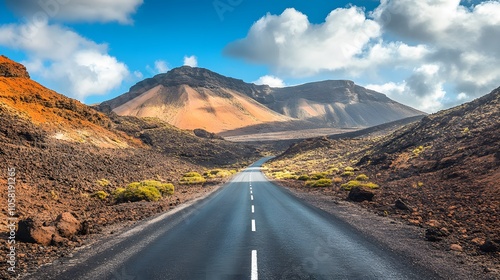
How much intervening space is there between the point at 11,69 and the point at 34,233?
47377 mm

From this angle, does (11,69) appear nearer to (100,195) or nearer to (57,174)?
(57,174)

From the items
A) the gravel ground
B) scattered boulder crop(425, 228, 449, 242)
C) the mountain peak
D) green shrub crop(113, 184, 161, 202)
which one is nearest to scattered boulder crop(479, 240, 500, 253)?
the gravel ground

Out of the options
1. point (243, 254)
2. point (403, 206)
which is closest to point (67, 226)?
point (243, 254)

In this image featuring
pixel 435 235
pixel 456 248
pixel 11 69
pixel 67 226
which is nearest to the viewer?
pixel 456 248

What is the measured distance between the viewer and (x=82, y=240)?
9.99m

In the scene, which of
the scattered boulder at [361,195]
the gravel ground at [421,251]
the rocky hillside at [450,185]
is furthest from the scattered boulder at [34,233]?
the scattered boulder at [361,195]

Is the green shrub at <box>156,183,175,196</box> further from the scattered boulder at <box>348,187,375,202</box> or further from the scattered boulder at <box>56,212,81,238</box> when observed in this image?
the scattered boulder at <box>348,187,375,202</box>

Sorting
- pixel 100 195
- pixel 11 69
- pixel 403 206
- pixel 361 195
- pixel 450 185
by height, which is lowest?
pixel 403 206

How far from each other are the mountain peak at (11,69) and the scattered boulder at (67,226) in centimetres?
4374

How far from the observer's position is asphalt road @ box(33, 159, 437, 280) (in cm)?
660

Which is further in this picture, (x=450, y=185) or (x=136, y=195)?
(x=136, y=195)

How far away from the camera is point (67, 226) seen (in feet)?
34.2

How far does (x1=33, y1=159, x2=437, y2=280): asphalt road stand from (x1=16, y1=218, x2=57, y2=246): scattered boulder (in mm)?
1887

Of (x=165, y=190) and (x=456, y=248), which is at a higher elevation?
(x=165, y=190)
